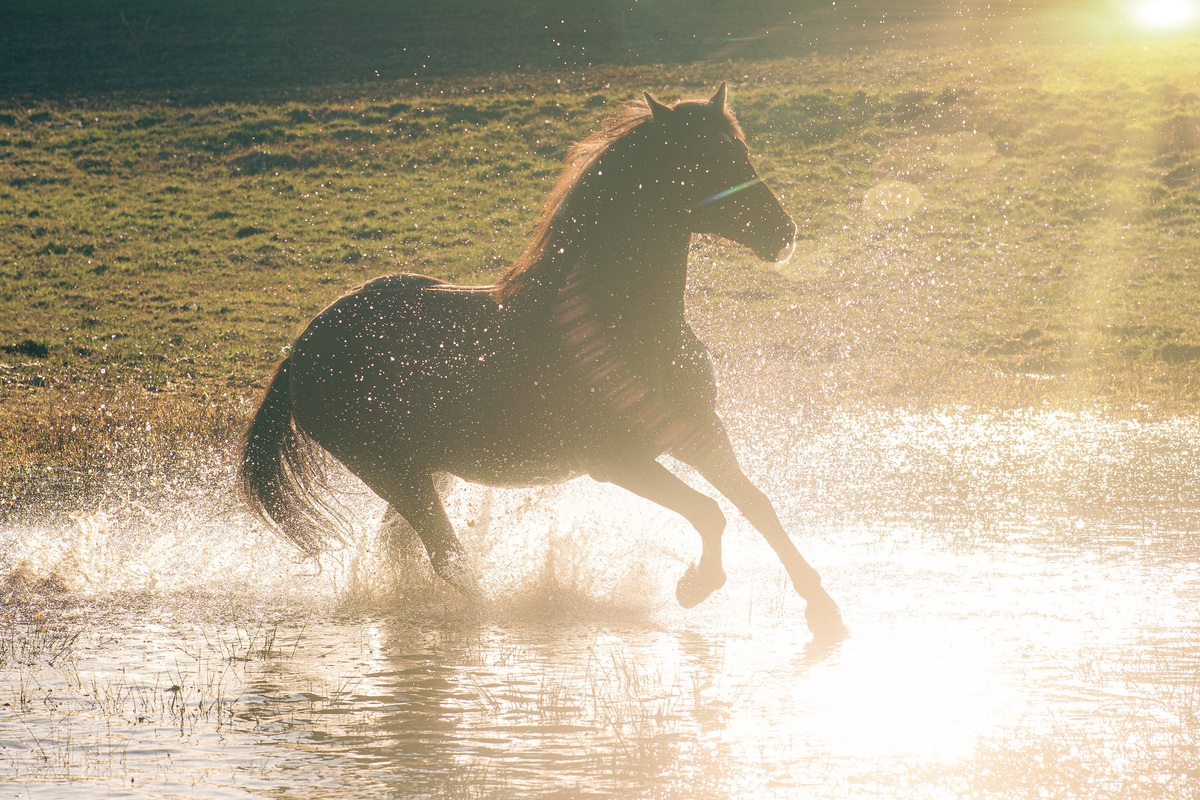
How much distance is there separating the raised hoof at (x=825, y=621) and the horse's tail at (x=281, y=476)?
258 cm

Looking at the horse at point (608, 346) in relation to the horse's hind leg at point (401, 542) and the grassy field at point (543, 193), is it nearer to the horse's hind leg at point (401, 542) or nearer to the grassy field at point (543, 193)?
the horse's hind leg at point (401, 542)

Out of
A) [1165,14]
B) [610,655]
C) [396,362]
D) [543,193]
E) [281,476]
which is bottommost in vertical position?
[610,655]

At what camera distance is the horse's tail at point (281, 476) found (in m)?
6.87

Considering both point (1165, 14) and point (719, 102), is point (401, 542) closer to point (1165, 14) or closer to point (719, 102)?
point (719, 102)

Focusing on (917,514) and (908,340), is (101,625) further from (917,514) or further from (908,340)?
(908,340)

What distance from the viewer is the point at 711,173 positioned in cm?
573

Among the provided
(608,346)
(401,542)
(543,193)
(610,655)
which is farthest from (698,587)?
(543,193)

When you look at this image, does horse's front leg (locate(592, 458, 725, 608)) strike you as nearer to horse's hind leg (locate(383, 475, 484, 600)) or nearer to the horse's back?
the horse's back

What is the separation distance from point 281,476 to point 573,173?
2.27 metres

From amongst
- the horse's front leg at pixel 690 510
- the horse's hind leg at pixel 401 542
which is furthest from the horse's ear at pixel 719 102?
the horse's hind leg at pixel 401 542

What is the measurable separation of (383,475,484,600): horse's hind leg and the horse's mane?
1.14 m

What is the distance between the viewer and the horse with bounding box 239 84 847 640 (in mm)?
5734

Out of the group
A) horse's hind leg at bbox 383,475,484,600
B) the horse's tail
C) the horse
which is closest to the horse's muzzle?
the horse

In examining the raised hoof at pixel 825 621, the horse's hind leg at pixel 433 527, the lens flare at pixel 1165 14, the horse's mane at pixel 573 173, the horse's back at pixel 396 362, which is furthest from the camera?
the lens flare at pixel 1165 14
